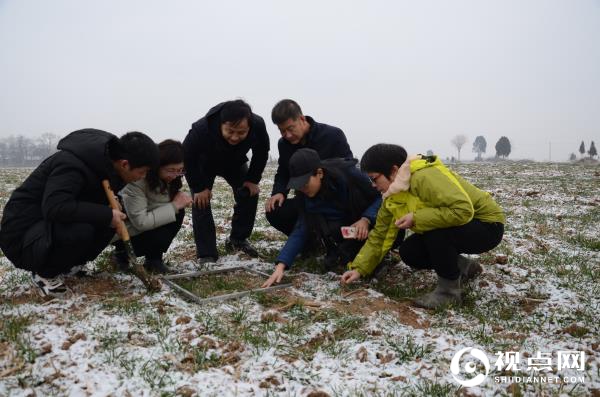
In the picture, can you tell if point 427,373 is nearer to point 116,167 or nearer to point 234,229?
point 116,167

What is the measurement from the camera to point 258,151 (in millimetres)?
5824

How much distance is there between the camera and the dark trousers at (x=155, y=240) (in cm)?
475

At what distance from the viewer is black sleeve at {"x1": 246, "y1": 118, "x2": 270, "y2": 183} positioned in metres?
5.63

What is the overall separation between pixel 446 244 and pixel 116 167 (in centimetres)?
299

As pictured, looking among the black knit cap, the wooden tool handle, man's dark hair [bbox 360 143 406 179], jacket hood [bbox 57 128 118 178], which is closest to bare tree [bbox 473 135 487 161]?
the black knit cap

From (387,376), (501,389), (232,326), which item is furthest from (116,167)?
(501,389)

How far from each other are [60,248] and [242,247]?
262 cm

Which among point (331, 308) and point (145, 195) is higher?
point (145, 195)

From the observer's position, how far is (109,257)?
5402mm

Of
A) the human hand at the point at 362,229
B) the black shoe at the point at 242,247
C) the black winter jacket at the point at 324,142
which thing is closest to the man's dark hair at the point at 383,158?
the human hand at the point at 362,229

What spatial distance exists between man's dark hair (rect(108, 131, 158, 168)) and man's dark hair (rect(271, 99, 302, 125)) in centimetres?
170

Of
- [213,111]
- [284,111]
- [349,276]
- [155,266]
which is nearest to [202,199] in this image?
[155,266]

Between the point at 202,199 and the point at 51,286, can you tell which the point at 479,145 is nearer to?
the point at 202,199

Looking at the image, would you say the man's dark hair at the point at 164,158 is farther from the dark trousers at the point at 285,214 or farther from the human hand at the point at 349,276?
the human hand at the point at 349,276
